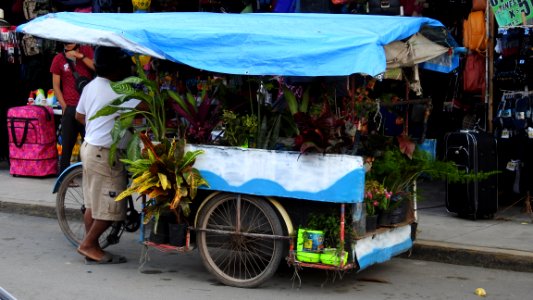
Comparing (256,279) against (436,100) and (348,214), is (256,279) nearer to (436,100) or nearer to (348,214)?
(348,214)

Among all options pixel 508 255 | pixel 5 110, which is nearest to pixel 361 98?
pixel 508 255

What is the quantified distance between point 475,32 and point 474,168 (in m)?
1.68

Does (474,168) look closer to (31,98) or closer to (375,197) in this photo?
(375,197)

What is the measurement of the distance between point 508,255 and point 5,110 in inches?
318

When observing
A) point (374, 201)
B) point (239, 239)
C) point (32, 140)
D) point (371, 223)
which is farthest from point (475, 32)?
point (32, 140)

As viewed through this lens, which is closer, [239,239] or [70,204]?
[239,239]

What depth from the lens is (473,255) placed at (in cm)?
765

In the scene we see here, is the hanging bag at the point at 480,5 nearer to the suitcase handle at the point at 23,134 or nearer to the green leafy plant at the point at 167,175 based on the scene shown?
the green leafy plant at the point at 167,175

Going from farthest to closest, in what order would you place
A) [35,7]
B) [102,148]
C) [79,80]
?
[35,7]
[79,80]
[102,148]

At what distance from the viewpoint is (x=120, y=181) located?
729 cm

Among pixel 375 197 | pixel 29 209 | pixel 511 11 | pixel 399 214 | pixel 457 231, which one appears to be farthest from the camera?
pixel 29 209

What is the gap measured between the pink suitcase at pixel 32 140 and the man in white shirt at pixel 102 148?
4.53m

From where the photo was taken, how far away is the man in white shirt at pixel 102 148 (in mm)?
7180

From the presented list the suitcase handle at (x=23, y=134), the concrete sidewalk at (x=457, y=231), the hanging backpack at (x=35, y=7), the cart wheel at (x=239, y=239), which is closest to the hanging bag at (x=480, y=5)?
the concrete sidewalk at (x=457, y=231)
